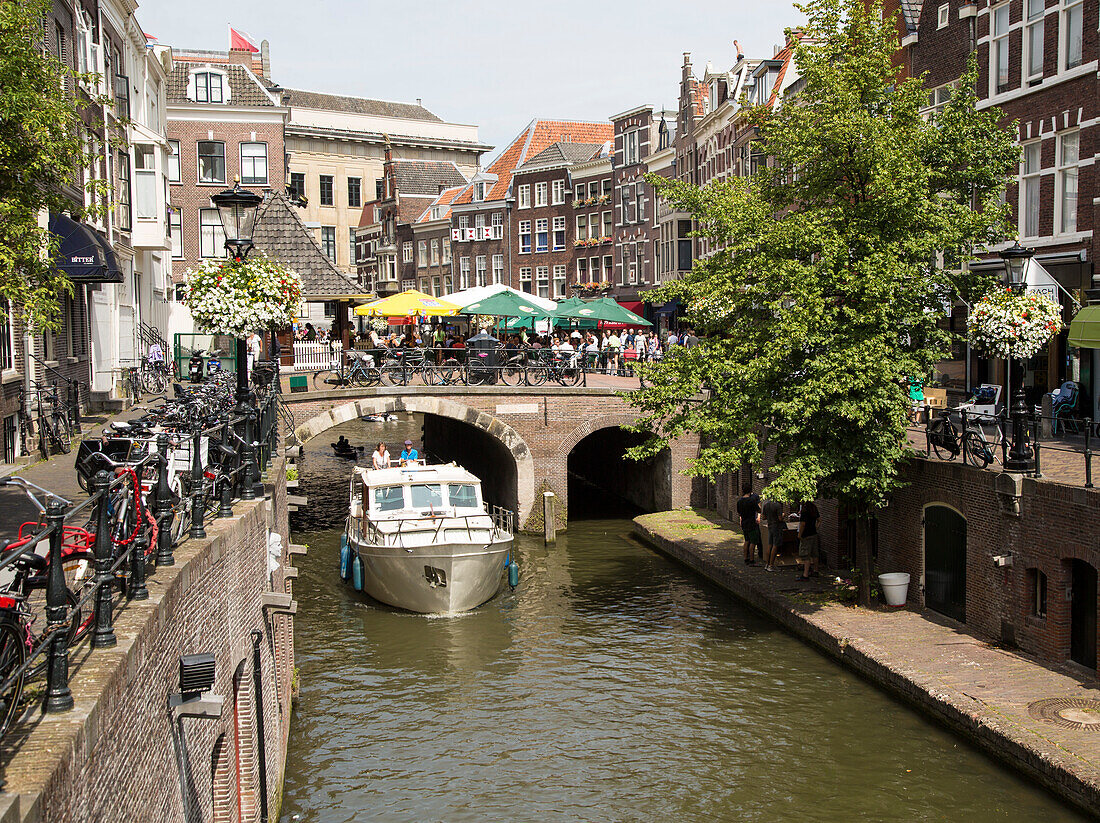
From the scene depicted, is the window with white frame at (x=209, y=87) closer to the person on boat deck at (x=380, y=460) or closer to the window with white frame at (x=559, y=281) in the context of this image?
the window with white frame at (x=559, y=281)

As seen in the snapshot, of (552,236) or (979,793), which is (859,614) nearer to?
(979,793)

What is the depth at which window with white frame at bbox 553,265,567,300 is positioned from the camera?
66750 millimetres

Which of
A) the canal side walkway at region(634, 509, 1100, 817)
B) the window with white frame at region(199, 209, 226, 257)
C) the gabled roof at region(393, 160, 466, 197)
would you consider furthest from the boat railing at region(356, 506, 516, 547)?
the gabled roof at region(393, 160, 466, 197)

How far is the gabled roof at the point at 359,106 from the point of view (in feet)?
278

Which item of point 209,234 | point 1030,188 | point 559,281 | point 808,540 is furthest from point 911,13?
point 559,281

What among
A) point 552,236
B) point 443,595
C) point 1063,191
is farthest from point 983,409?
point 552,236

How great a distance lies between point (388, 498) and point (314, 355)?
13.2 meters

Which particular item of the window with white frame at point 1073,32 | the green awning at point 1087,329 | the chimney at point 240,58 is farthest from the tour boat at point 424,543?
the chimney at point 240,58

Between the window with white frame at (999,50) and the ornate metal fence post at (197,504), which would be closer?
the ornate metal fence post at (197,504)

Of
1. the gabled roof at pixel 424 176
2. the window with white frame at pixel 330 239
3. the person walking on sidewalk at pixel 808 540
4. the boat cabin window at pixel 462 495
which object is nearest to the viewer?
the person walking on sidewalk at pixel 808 540

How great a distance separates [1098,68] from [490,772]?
59.6ft

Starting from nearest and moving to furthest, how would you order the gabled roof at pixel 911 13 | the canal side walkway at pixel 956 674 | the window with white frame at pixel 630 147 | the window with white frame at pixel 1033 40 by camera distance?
the canal side walkway at pixel 956 674
the window with white frame at pixel 1033 40
the gabled roof at pixel 911 13
the window with white frame at pixel 630 147

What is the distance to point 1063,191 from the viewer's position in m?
23.2

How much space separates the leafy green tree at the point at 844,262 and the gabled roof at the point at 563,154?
47.1 meters
